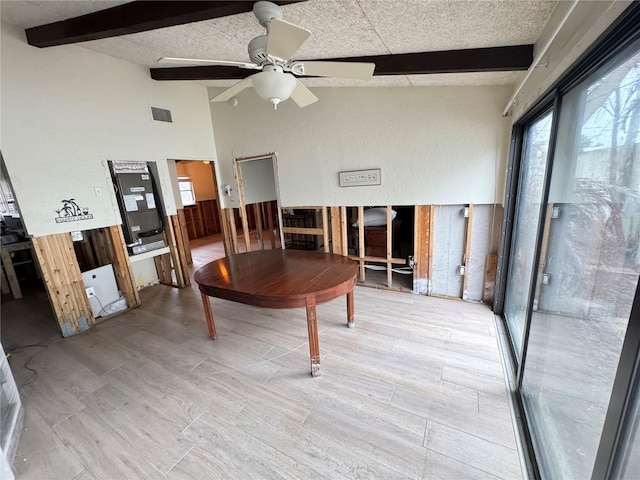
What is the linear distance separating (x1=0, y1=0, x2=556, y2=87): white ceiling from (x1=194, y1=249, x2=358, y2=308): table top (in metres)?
1.86

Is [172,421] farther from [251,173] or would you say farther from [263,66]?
[251,173]

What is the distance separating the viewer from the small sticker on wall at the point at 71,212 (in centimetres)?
281

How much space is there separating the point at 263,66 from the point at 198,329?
2.63 meters

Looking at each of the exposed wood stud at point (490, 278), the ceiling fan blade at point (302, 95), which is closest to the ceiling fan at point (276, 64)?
the ceiling fan blade at point (302, 95)

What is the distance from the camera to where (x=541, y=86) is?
162cm

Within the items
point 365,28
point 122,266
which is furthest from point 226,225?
point 365,28

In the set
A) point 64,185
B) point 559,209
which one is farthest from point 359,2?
point 64,185

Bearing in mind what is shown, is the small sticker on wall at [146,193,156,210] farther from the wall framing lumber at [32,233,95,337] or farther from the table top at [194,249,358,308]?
the table top at [194,249,358,308]

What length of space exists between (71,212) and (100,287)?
100cm

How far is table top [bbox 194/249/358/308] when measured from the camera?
1.99m

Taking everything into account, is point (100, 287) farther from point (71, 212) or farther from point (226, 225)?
point (226, 225)

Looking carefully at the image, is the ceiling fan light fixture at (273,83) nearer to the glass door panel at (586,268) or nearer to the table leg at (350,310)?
the glass door panel at (586,268)

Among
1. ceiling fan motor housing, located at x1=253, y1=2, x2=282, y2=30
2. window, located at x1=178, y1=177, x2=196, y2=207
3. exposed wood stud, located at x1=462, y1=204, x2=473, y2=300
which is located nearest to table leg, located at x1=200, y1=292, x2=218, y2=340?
ceiling fan motor housing, located at x1=253, y1=2, x2=282, y2=30

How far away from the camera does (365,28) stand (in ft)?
6.02
